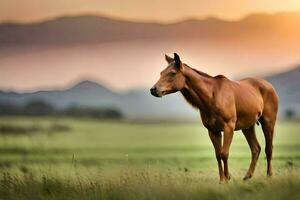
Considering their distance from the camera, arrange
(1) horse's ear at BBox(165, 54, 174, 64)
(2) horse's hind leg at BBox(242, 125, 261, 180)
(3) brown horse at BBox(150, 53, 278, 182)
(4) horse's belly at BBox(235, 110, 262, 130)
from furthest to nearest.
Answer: (2) horse's hind leg at BBox(242, 125, 261, 180) → (4) horse's belly at BBox(235, 110, 262, 130) → (1) horse's ear at BBox(165, 54, 174, 64) → (3) brown horse at BBox(150, 53, 278, 182)

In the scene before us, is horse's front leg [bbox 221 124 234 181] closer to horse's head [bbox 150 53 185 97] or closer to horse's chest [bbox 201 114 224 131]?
horse's chest [bbox 201 114 224 131]

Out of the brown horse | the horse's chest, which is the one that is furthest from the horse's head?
the horse's chest

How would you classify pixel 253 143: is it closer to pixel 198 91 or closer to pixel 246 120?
pixel 246 120

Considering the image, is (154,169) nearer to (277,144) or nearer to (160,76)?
(160,76)

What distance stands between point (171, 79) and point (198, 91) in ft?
1.48

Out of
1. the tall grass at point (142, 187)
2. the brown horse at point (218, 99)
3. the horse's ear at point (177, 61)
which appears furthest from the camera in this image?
the brown horse at point (218, 99)

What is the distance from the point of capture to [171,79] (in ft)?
36.1

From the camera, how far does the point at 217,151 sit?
11539 millimetres

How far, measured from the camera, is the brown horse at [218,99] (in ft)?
36.2

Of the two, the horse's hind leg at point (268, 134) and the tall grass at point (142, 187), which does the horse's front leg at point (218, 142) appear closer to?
the tall grass at point (142, 187)

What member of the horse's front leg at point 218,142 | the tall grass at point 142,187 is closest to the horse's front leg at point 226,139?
the horse's front leg at point 218,142

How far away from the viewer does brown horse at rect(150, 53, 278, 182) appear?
11039 millimetres

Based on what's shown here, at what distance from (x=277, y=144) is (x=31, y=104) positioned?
14.3ft

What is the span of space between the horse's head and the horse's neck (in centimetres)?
17
